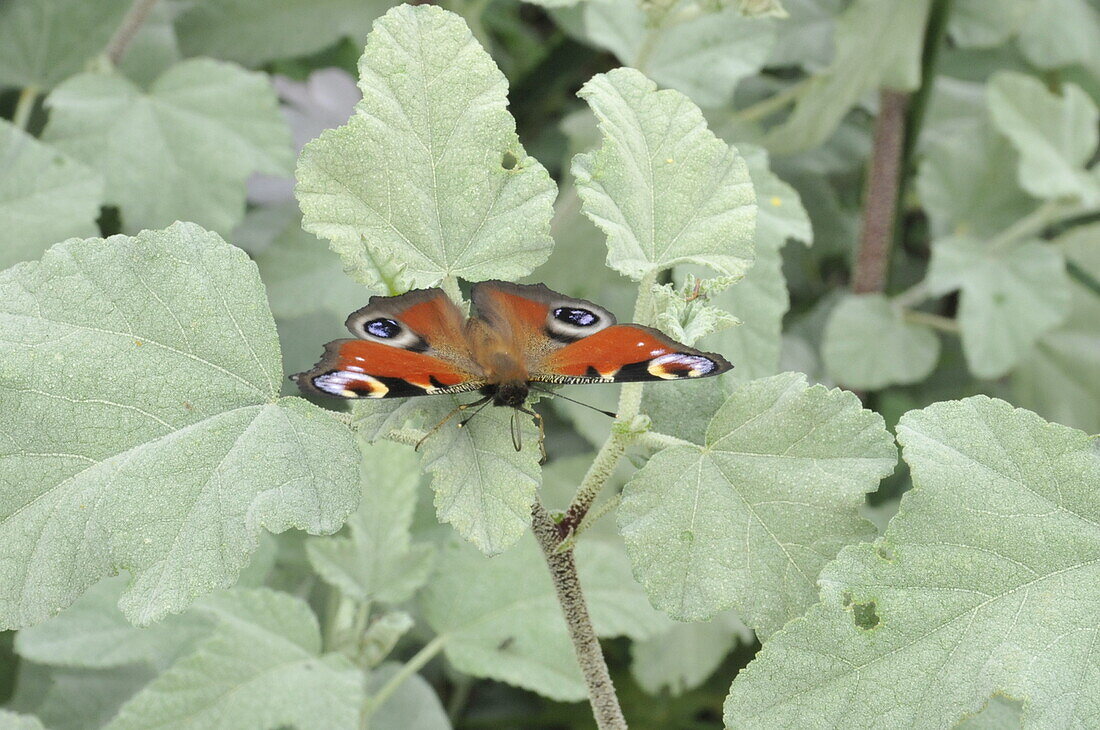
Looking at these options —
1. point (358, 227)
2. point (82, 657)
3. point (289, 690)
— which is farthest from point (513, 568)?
point (358, 227)

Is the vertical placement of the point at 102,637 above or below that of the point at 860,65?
below

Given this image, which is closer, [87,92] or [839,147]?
[87,92]

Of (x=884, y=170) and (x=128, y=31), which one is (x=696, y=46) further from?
(x=128, y=31)

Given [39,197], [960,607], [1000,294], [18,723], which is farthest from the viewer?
[1000,294]

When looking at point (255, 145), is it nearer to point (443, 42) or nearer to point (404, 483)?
point (404, 483)

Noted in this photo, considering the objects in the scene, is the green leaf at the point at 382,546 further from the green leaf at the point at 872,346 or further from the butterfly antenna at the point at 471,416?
the green leaf at the point at 872,346

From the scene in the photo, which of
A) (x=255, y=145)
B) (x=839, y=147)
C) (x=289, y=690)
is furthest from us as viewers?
(x=839, y=147)

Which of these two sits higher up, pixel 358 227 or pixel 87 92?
pixel 358 227

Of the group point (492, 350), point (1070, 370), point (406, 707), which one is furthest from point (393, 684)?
point (1070, 370)

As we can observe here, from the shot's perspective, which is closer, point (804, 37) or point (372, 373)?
point (372, 373)
